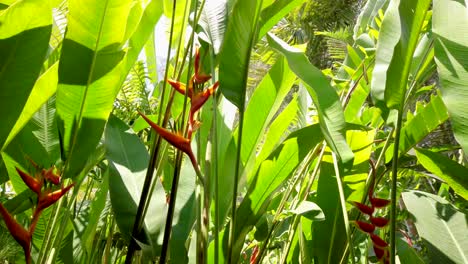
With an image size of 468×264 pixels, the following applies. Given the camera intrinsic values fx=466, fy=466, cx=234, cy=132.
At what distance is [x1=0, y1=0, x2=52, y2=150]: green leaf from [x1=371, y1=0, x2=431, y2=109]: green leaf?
0.42m

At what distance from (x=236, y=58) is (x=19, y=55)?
0.26m

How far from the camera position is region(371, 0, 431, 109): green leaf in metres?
0.57

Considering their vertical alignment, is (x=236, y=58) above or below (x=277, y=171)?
above

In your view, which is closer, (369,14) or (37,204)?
(37,204)

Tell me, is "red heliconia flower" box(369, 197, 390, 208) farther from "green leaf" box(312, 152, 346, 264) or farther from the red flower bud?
the red flower bud

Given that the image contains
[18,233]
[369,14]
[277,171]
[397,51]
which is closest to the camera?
[18,233]

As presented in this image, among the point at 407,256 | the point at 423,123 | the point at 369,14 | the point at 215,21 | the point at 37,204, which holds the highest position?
the point at 369,14

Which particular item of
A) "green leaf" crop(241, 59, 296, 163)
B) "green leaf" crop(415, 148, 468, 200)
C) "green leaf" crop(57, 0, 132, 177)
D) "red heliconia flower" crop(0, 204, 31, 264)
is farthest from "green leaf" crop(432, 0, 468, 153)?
"red heliconia flower" crop(0, 204, 31, 264)

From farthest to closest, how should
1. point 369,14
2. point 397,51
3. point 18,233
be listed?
point 369,14, point 397,51, point 18,233

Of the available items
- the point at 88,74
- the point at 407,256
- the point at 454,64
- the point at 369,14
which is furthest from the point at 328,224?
the point at 369,14

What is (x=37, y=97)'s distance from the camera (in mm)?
579

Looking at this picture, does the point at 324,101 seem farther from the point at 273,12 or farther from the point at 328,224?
the point at 328,224

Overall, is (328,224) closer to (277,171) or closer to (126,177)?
(277,171)

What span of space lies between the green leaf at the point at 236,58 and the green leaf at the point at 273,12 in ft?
0.22
